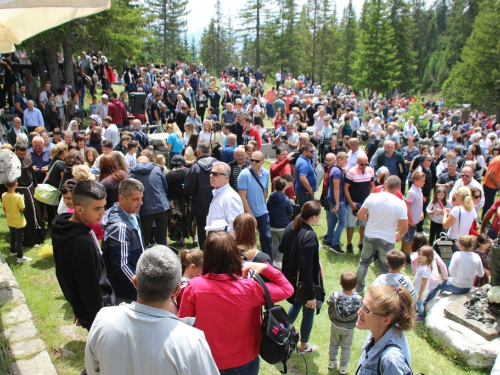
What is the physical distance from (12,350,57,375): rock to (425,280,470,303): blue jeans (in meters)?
4.67

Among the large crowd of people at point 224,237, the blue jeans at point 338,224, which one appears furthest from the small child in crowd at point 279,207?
the blue jeans at point 338,224

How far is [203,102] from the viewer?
684 inches

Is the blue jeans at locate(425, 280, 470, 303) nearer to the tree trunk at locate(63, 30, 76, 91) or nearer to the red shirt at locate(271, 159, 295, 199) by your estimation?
the red shirt at locate(271, 159, 295, 199)

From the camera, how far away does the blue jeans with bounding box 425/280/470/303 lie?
5656mm

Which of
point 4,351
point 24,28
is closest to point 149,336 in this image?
point 4,351

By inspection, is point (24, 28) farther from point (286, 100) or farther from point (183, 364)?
point (286, 100)

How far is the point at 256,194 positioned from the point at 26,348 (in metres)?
3.22

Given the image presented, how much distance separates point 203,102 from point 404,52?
38.1 m

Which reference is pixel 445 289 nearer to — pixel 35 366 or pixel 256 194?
pixel 256 194

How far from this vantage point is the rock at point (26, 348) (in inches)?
150

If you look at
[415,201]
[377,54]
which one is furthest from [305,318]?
[377,54]

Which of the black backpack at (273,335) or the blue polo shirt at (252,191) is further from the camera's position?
the blue polo shirt at (252,191)

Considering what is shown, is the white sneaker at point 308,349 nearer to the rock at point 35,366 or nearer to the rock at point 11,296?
the rock at point 35,366

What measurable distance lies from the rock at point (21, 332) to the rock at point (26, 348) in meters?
Result: 0.11
